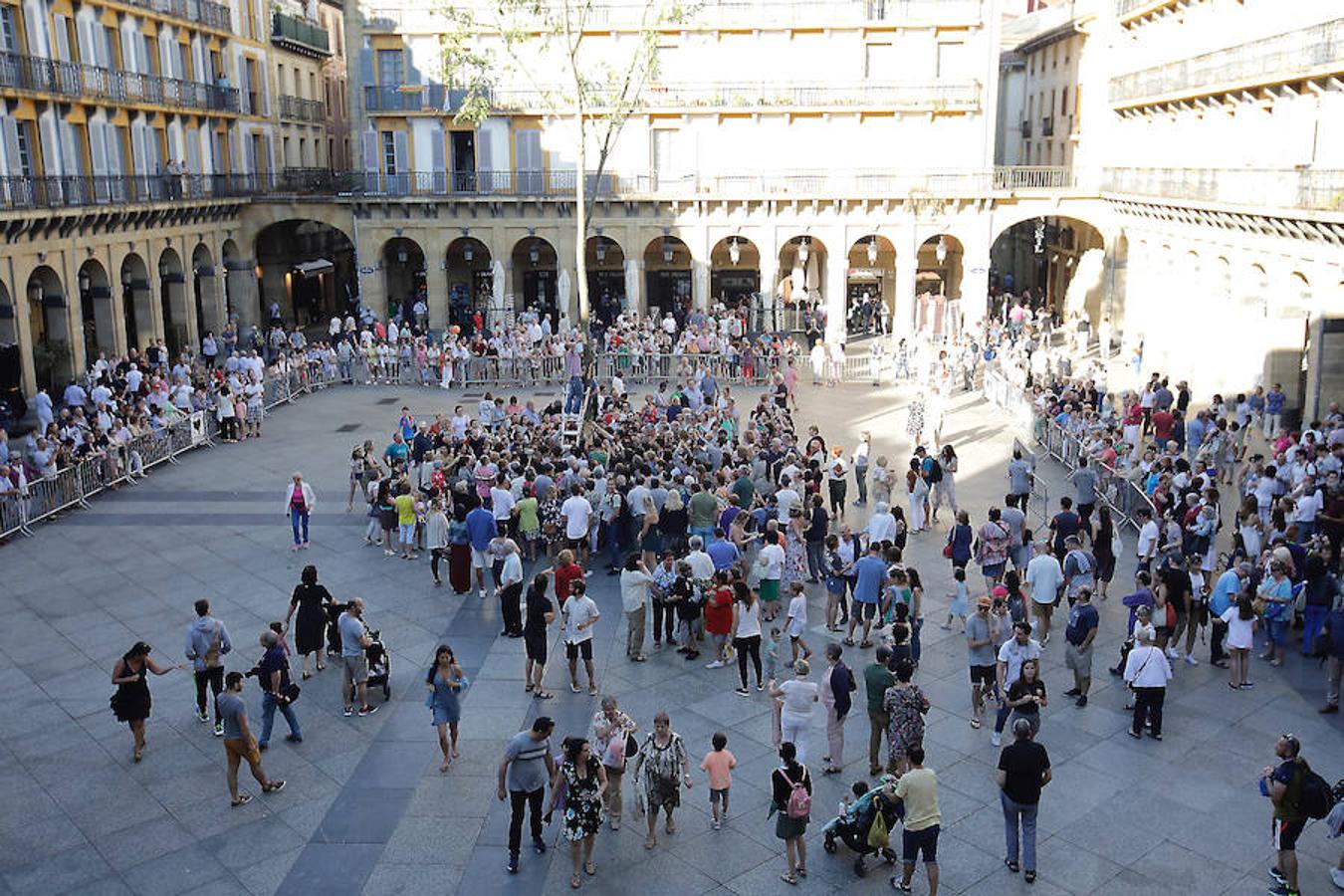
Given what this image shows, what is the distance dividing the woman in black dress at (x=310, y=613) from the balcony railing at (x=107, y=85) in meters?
20.6

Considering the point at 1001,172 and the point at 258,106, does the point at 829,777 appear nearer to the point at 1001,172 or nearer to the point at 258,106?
the point at 1001,172

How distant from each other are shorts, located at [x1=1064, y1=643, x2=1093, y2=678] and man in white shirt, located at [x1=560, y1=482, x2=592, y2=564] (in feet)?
22.6

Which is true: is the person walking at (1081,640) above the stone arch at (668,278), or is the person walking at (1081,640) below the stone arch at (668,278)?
below

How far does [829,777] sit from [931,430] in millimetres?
14337

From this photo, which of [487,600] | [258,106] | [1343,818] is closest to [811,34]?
[258,106]

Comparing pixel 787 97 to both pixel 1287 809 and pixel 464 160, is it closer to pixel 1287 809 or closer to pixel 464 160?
pixel 464 160

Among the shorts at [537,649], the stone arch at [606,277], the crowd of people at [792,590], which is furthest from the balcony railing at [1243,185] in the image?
the shorts at [537,649]

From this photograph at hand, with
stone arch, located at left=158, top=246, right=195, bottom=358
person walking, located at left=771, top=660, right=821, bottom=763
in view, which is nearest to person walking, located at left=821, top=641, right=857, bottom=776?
person walking, located at left=771, top=660, right=821, bottom=763

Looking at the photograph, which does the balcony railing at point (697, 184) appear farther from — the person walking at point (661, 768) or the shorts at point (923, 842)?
the shorts at point (923, 842)

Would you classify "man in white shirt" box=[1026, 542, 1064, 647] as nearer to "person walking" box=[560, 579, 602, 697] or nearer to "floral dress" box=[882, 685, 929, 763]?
"floral dress" box=[882, 685, 929, 763]

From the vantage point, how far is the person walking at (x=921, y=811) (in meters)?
9.12

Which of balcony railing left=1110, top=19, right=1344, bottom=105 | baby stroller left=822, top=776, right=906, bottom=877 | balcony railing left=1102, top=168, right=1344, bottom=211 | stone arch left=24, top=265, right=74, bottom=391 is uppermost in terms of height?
balcony railing left=1110, top=19, right=1344, bottom=105

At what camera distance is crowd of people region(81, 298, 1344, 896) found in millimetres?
9977

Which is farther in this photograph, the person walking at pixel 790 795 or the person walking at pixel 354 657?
the person walking at pixel 354 657
